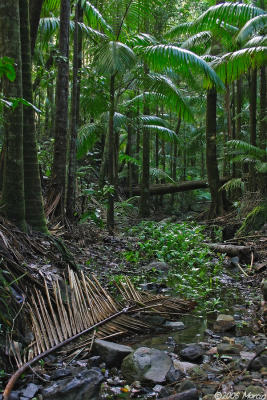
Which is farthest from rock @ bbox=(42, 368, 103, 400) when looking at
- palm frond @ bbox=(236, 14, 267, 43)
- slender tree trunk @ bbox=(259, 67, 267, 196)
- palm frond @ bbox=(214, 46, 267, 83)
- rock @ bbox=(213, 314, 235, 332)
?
palm frond @ bbox=(236, 14, 267, 43)

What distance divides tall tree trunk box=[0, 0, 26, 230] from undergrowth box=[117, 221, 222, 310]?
84.9 inches

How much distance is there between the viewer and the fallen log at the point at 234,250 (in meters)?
7.20

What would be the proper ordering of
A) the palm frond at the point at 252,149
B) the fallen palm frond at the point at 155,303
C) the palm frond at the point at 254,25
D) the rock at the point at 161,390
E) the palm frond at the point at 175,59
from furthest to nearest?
the palm frond at the point at 252,149, the palm frond at the point at 254,25, the palm frond at the point at 175,59, the fallen palm frond at the point at 155,303, the rock at the point at 161,390

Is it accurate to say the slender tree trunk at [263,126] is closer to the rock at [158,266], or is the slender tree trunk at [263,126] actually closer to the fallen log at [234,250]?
the fallen log at [234,250]

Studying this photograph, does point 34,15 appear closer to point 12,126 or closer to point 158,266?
point 12,126

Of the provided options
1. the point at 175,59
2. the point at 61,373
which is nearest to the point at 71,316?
the point at 61,373

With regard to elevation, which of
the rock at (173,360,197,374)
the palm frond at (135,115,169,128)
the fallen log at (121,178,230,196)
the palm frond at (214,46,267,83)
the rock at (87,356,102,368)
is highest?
the palm frond at (214,46,267,83)

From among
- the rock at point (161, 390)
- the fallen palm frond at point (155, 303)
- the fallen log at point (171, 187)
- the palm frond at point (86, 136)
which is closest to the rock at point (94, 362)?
the rock at point (161, 390)

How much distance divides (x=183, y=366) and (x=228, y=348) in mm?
483

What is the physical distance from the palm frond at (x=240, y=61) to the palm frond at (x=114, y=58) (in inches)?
98.5

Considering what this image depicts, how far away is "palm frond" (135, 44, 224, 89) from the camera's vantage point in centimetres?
848

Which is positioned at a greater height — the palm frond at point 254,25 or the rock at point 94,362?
the palm frond at point 254,25

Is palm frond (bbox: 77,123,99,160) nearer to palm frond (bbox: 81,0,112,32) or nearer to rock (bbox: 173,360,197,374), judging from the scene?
palm frond (bbox: 81,0,112,32)

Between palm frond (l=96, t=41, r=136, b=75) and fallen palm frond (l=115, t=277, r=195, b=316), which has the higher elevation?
palm frond (l=96, t=41, r=136, b=75)
